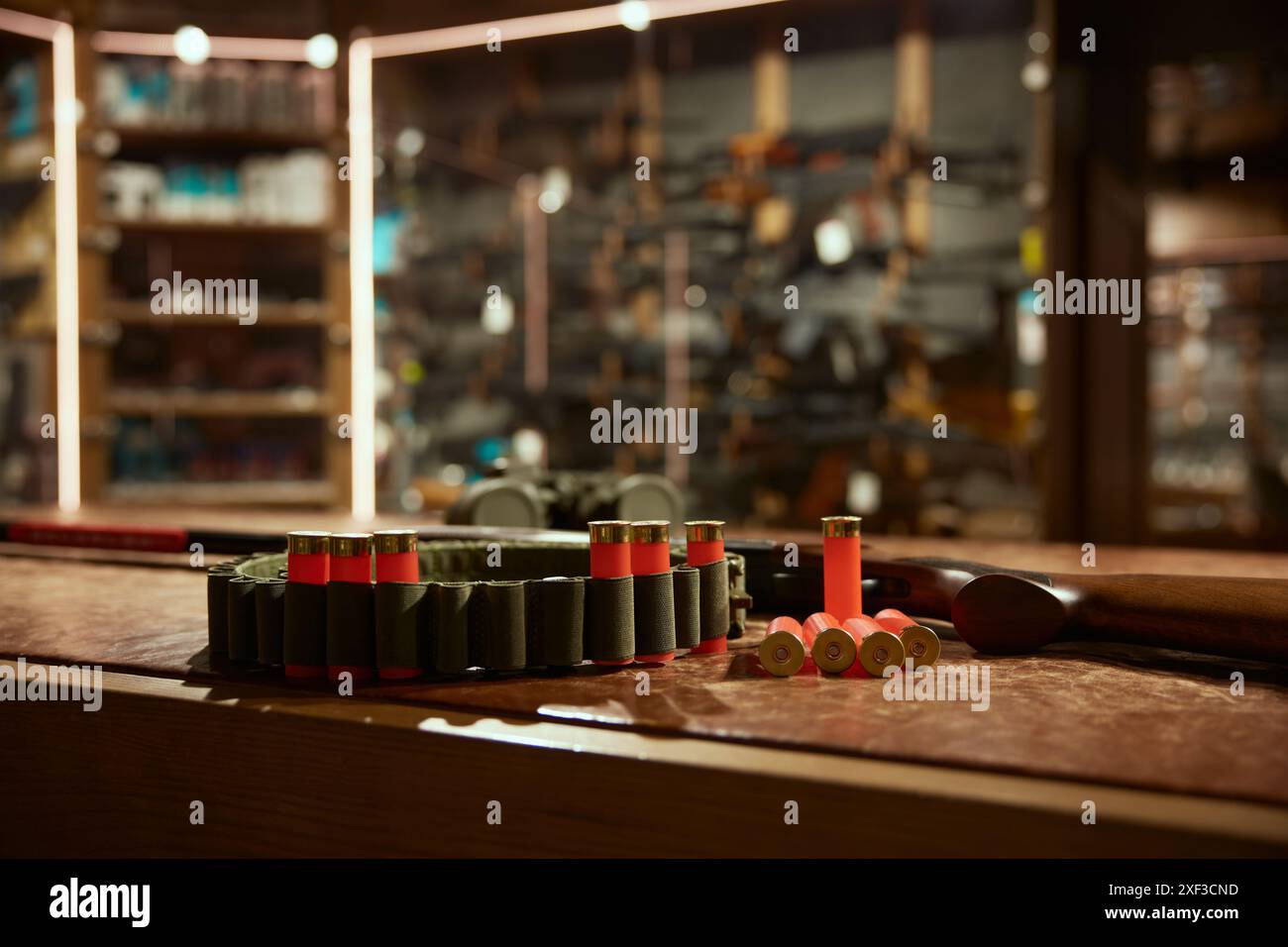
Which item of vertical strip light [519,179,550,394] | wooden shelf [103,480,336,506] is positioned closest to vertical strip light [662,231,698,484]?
vertical strip light [519,179,550,394]

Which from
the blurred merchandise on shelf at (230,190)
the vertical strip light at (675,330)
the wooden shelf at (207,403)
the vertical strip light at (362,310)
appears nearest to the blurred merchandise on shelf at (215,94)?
the blurred merchandise on shelf at (230,190)

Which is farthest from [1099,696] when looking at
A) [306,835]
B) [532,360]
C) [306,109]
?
[532,360]

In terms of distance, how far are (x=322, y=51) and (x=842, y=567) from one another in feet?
10.3

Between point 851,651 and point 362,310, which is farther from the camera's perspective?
point 362,310

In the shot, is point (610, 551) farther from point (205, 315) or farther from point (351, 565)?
point (205, 315)

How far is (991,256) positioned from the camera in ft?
12.7

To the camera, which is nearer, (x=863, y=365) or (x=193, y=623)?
(x=193, y=623)

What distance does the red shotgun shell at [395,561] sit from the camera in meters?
0.67

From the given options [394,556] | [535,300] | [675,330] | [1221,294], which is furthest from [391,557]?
[1221,294]

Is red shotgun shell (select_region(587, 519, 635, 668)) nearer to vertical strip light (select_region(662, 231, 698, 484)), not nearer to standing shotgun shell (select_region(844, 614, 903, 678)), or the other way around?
standing shotgun shell (select_region(844, 614, 903, 678))

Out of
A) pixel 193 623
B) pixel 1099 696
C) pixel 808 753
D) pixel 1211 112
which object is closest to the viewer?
pixel 808 753

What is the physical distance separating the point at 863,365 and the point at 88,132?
8.69ft

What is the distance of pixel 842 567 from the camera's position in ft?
2.69
